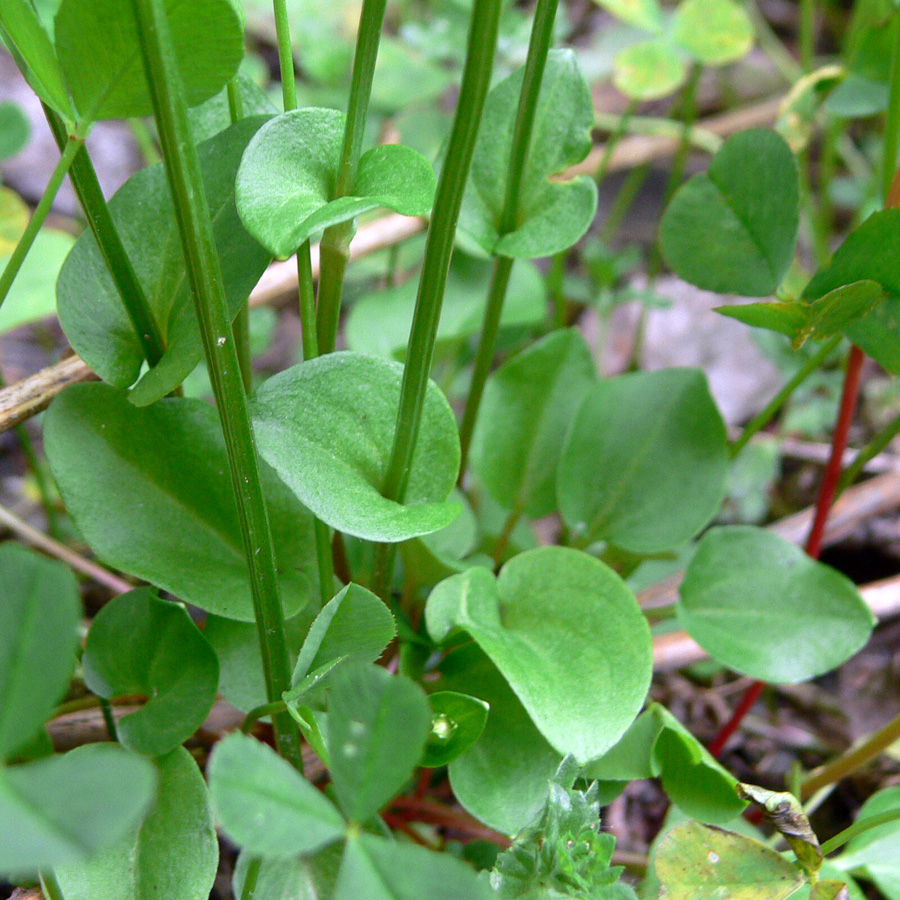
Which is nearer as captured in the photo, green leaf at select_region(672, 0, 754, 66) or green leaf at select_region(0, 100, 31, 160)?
green leaf at select_region(0, 100, 31, 160)

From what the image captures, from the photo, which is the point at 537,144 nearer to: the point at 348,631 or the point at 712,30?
the point at 348,631

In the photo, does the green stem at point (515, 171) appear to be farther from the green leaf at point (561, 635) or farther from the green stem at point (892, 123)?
the green stem at point (892, 123)

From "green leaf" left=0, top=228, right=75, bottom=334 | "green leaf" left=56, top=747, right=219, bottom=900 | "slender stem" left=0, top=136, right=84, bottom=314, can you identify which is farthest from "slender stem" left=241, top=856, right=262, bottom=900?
"green leaf" left=0, top=228, right=75, bottom=334

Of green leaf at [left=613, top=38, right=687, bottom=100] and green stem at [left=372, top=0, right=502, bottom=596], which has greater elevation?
green stem at [left=372, top=0, right=502, bottom=596]

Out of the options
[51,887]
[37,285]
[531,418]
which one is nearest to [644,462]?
[531,418]

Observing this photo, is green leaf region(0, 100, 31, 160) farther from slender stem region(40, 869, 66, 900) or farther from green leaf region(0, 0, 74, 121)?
slender stem region(40, 869, 66, 900)

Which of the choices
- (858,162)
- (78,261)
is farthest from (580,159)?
(858,162)
